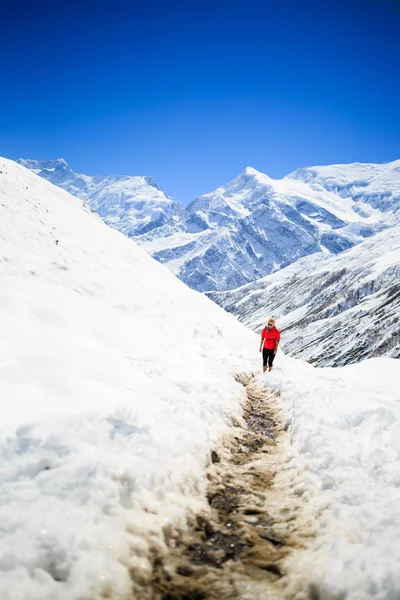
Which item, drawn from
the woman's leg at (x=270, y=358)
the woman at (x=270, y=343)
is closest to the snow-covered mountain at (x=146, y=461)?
the woman's leg at (x=270, y=358)

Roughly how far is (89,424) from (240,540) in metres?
4.20

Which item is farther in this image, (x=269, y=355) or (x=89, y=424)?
(x=269, y=355)

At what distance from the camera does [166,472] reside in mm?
7914

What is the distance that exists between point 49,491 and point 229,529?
3486 mm

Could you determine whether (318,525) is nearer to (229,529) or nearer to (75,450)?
(229,529)

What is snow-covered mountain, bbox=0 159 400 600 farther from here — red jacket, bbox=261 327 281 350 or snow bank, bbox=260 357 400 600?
red jacket, bbox=261 327 281 350

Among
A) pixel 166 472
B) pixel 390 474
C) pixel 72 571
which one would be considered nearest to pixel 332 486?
pixel 390 474

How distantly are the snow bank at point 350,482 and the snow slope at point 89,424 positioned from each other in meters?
2.52

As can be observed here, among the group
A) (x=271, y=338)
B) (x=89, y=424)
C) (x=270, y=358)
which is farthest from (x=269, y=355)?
(x=89, y=424)

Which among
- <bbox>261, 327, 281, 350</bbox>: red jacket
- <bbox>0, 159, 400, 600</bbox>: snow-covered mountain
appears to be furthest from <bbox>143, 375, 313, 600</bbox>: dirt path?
<bbox>261, 327, 281, 350</bbox>: red jacket

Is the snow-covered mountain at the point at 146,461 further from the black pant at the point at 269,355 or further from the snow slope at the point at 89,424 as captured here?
the black pant at the point at 269,355

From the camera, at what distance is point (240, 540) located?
685cm

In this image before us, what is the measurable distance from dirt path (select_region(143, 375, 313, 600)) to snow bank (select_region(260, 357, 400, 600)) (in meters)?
0.44

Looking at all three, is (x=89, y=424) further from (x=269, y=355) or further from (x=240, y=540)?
(x=269, y=355)
